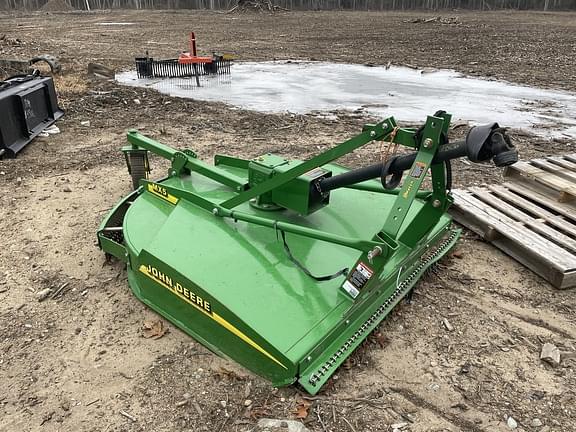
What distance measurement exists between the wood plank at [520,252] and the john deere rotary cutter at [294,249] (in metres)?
0.51

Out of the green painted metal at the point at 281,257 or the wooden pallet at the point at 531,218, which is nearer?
the green painted metal at the point at 281,257

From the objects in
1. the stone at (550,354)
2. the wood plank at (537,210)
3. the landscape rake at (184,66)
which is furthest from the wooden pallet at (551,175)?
the landscape rake at (184,66)

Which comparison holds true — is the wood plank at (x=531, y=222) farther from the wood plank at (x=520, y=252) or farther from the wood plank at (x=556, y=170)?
the wood plank at (x=556, y=170)

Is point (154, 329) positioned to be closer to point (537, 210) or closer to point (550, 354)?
point (550, 354)

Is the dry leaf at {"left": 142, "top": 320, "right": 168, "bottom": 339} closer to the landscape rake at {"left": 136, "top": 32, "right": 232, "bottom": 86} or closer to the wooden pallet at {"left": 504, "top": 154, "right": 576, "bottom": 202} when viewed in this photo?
the wooden pallet at {"left": 504, "top": 154, "right": 576, "bottom": 202}

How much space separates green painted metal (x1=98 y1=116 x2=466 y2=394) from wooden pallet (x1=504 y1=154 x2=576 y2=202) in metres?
1.15

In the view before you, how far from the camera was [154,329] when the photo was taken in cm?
290

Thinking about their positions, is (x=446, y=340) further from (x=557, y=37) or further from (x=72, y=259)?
(x=557, y=37)

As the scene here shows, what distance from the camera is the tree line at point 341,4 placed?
30.8 meters

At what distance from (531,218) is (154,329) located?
9.96 ft

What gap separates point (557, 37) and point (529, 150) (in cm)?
1328

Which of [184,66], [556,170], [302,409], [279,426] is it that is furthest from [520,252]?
→ [184,66]

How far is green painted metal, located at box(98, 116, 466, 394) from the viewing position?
242 cm

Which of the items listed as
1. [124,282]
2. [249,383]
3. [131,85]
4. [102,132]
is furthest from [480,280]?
[131,85]
